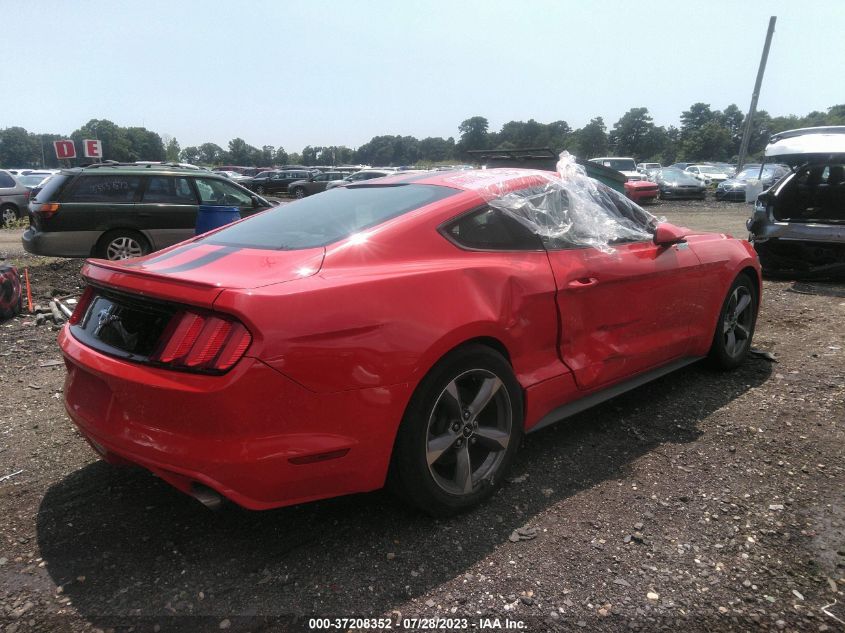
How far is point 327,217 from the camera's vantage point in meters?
3.04

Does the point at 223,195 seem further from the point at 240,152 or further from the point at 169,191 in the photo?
the point at 240,152

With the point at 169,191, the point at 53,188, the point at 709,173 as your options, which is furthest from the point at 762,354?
the point at 709,173

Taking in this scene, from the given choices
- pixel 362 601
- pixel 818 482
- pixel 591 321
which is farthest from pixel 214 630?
pixel 818 482

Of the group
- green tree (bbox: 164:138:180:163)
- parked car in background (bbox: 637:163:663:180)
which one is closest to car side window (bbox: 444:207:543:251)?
parked car in background (bbox: 637:163:663:180)

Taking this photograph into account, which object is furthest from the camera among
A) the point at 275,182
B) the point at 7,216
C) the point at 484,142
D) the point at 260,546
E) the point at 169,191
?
the point at 484,142

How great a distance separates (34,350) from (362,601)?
4.16 metres

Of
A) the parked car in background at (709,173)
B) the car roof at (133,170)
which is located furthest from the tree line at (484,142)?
the car roof at (133,170)

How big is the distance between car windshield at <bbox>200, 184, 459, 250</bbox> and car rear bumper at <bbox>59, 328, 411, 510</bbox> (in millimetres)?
735

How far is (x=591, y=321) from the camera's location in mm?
3266

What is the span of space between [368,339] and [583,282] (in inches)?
54.3

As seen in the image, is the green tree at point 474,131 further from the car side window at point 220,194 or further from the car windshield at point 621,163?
the car side window at point 220,194

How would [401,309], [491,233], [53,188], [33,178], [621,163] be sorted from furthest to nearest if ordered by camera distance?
[621,163]
[33,178]
[53,188]
[491,233]
[401,309]

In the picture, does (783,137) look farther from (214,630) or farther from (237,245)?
(214,630)

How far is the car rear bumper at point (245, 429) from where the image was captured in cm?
211
